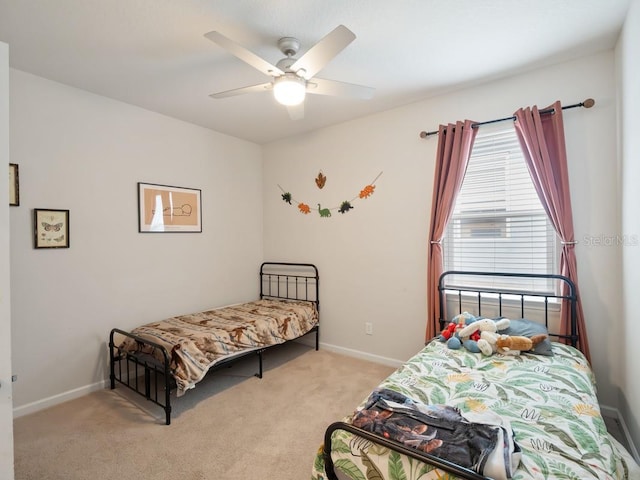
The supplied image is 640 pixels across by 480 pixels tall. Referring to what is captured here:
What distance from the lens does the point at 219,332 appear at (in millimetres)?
2732

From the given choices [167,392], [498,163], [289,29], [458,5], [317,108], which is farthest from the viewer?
[317,108]

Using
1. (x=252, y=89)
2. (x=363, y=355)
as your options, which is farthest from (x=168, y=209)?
(x=363, y=355)

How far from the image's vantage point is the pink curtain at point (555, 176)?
2.32 m

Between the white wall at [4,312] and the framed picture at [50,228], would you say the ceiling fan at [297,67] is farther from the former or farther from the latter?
the framed picture at [50,228]

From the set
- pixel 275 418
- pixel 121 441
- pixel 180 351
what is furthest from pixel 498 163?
pixel 121 441

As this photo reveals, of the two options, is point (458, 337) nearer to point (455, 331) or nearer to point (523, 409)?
point (455, 331)

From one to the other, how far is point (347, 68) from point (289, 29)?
63 centimetres

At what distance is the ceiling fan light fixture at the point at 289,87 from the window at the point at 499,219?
172 centimetres

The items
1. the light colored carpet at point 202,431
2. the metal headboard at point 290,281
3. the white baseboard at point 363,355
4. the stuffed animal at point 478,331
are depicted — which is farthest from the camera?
the metal headboard at point 290,281

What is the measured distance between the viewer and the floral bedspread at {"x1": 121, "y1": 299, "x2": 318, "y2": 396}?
2395mm

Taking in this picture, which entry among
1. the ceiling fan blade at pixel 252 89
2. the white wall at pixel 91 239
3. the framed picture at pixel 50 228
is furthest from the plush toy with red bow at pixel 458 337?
the framed picture at pixel 50 228

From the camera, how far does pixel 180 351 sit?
7.81 ft

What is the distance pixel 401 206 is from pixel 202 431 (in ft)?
8.36

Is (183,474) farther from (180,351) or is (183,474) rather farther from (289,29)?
(289,29)
